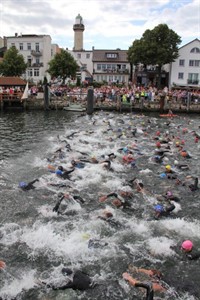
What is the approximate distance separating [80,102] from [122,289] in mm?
36635

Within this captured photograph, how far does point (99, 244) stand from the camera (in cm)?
1004

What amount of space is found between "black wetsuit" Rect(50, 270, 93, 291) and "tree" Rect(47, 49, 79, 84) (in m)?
56.9

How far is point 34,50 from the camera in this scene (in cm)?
7712

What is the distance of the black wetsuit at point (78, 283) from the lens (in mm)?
8211

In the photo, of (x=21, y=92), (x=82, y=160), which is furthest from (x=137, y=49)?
(x=82, y=160)

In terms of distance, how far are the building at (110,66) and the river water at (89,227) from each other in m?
61.0

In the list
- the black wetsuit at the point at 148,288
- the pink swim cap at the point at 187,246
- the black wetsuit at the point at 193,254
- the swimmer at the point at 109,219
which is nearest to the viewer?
the black wetsuit at the point at 148,288

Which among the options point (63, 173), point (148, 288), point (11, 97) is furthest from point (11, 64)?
point (148, 288)

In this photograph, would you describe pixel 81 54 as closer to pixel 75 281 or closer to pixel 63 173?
pixel 63 173

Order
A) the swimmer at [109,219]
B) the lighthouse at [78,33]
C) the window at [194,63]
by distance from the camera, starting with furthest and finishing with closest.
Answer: the lighthouse at [78,33]
the window at [194,63]
the swimmer at [109,219]

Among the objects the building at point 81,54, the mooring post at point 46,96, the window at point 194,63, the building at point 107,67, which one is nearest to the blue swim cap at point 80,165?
the mooring post at point 46,96

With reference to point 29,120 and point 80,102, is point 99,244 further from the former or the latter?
point 80,102

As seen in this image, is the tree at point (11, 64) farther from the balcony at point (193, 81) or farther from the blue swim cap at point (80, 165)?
the blue swim cap at point (80, 165)

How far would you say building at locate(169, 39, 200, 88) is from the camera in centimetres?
6562
